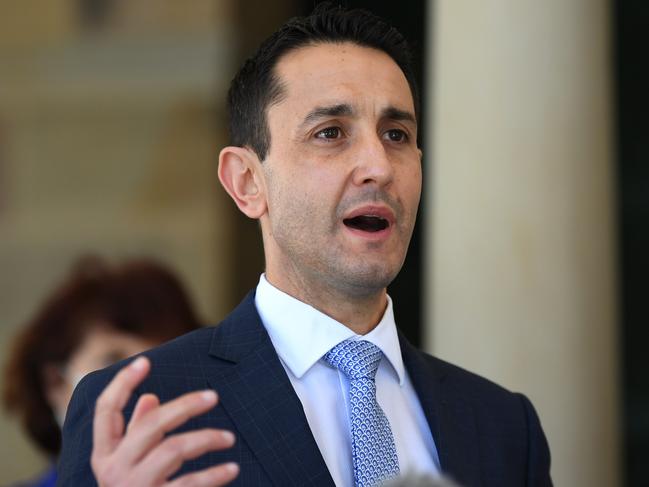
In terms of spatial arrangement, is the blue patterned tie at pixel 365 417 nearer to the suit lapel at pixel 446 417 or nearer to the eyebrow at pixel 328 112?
the suit lapel at pixel 446 417

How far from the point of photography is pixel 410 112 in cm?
311

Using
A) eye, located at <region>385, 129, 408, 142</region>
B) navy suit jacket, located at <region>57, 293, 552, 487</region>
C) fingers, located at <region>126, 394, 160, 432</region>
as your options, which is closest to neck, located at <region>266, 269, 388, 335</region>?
navy suit jacket, located at <region>57, 293, 552, 487</region>

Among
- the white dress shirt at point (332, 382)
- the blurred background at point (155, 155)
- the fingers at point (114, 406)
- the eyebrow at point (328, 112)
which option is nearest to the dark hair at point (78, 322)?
the blurred background at point (155, 155)

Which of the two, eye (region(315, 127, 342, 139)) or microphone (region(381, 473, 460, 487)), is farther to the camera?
eye (region(315, 127, 342, 139))

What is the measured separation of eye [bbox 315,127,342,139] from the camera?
2.98 meters

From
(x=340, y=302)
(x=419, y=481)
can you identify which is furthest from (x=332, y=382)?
(x=419, y=481)

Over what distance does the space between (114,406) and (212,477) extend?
21 cm

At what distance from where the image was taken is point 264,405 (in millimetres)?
2764

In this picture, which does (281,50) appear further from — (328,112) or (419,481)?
(419,481)

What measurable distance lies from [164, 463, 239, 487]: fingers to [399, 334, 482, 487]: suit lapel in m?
0.87

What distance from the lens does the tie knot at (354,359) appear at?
9.61ft

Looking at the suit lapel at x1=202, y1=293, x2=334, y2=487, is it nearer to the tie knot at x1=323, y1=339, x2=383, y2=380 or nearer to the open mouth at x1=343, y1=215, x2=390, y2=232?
the tie knot at x1=323, y1=339, x2=383, y2=380

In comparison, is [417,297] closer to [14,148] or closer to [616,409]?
[14,148]

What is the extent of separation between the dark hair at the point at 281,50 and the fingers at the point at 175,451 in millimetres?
1099
